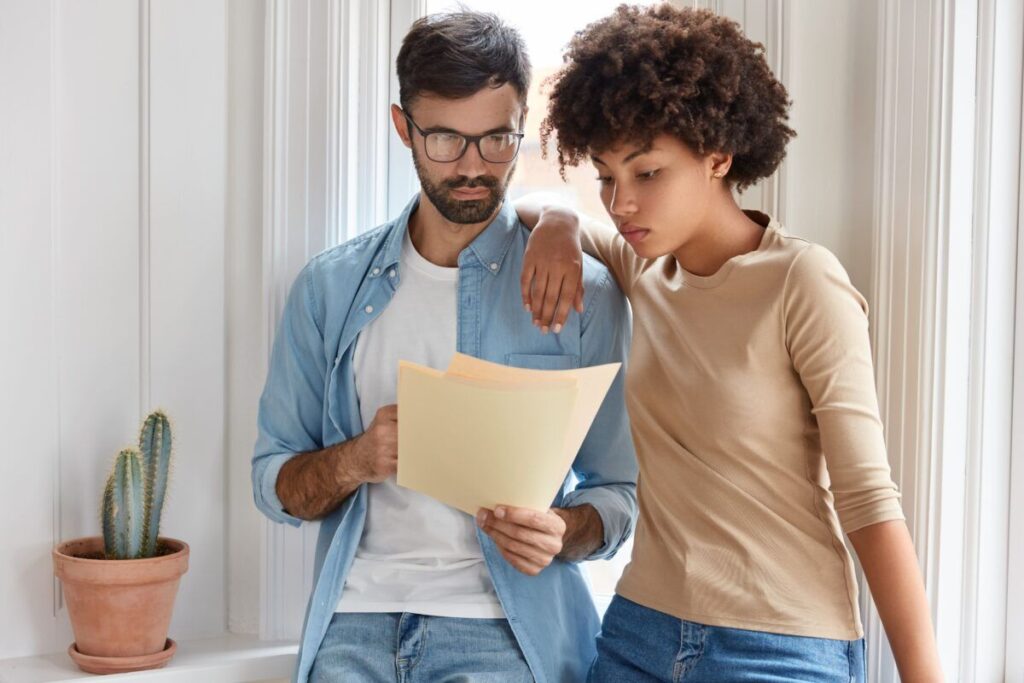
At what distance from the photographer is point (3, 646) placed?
198 cm

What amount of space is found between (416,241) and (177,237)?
488 millimetres

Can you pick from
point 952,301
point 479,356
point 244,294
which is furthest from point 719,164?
point 244,294

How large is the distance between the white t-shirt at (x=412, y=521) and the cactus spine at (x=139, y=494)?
365 millimetres

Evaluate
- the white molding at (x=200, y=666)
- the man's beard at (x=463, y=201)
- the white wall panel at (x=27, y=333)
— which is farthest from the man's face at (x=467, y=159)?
the white molding at (x=200, y=666)

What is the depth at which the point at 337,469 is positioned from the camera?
1.73 m

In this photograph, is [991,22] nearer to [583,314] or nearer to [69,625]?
[583,314]

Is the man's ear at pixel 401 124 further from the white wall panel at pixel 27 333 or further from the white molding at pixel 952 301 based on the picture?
the white molding at pixel 952 301

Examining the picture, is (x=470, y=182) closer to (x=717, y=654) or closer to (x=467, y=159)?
(x=467, y=159)

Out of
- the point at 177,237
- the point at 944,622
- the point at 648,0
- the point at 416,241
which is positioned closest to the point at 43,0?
the point at 177,237

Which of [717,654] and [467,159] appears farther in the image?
[467,159]

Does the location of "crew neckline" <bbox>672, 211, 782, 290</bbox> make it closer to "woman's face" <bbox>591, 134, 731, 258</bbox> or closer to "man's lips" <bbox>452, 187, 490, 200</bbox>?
"woman's face" <bbox>591, 134, 731, 258</bbox>

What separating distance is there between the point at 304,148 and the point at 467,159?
447 millimetres

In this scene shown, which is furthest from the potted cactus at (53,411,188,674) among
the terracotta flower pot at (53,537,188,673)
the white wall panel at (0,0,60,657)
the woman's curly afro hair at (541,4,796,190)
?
the woman's curly afro hair at (541,4,796,190)

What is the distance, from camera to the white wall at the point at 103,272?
1.97 metres
